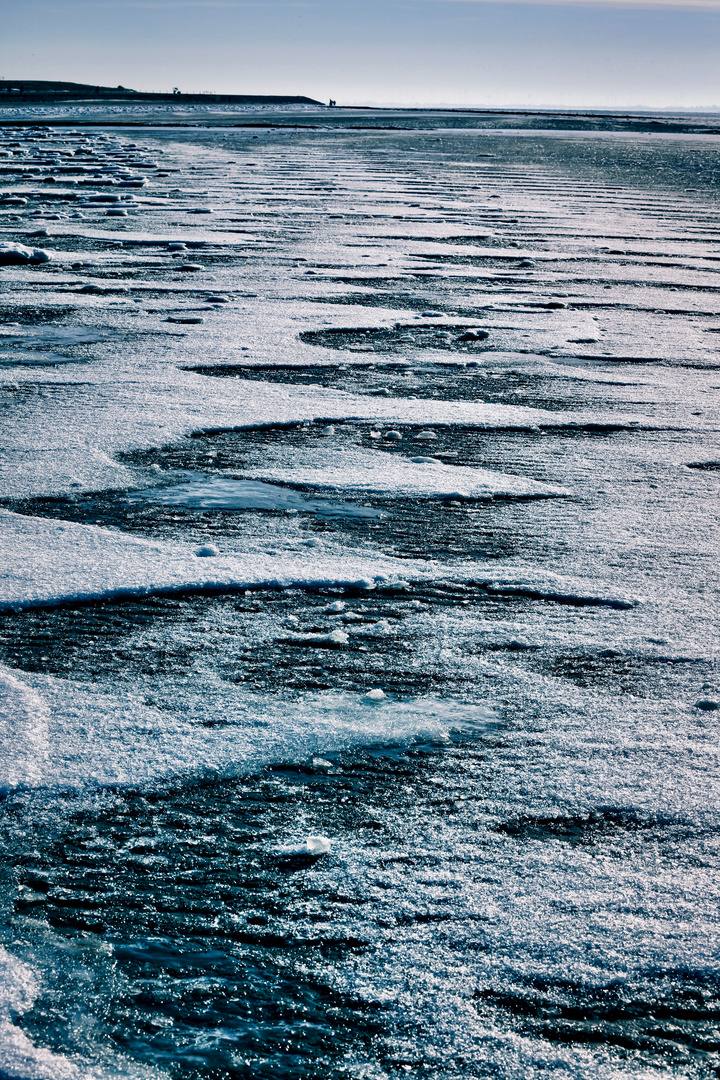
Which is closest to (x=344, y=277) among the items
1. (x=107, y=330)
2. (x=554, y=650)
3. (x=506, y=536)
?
(x=107, y=330)

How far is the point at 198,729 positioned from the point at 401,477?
1.54 m

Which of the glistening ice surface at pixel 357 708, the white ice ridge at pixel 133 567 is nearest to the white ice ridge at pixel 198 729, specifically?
the glistening ice surface at pixel 357 708

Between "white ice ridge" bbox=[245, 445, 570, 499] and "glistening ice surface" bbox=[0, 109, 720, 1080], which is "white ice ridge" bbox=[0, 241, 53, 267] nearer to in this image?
"glistening ice surface" bbox=[0, 109, 720, 1080]

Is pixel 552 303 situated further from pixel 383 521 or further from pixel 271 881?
pixel 271 881

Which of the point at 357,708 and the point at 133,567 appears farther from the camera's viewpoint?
the point at 133,567

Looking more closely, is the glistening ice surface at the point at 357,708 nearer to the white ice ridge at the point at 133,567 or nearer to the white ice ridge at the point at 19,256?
the white ice ridge at the point at 133,567

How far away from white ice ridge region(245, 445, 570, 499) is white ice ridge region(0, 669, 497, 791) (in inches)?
48.4

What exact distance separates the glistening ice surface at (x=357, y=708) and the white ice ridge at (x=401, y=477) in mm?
18

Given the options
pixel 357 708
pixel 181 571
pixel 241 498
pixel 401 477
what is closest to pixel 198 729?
pixel 357 708

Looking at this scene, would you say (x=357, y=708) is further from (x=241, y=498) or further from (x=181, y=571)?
(x=241, y=498)

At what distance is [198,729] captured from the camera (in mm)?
1771

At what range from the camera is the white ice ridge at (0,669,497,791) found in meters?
1.66

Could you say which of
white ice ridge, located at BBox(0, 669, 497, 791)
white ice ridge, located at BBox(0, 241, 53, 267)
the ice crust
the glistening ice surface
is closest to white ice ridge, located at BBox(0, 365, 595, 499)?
the glistening ice surface

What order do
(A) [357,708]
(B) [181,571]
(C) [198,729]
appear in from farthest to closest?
(B) [181,571], (A) [357,708], (C) [198,729]
